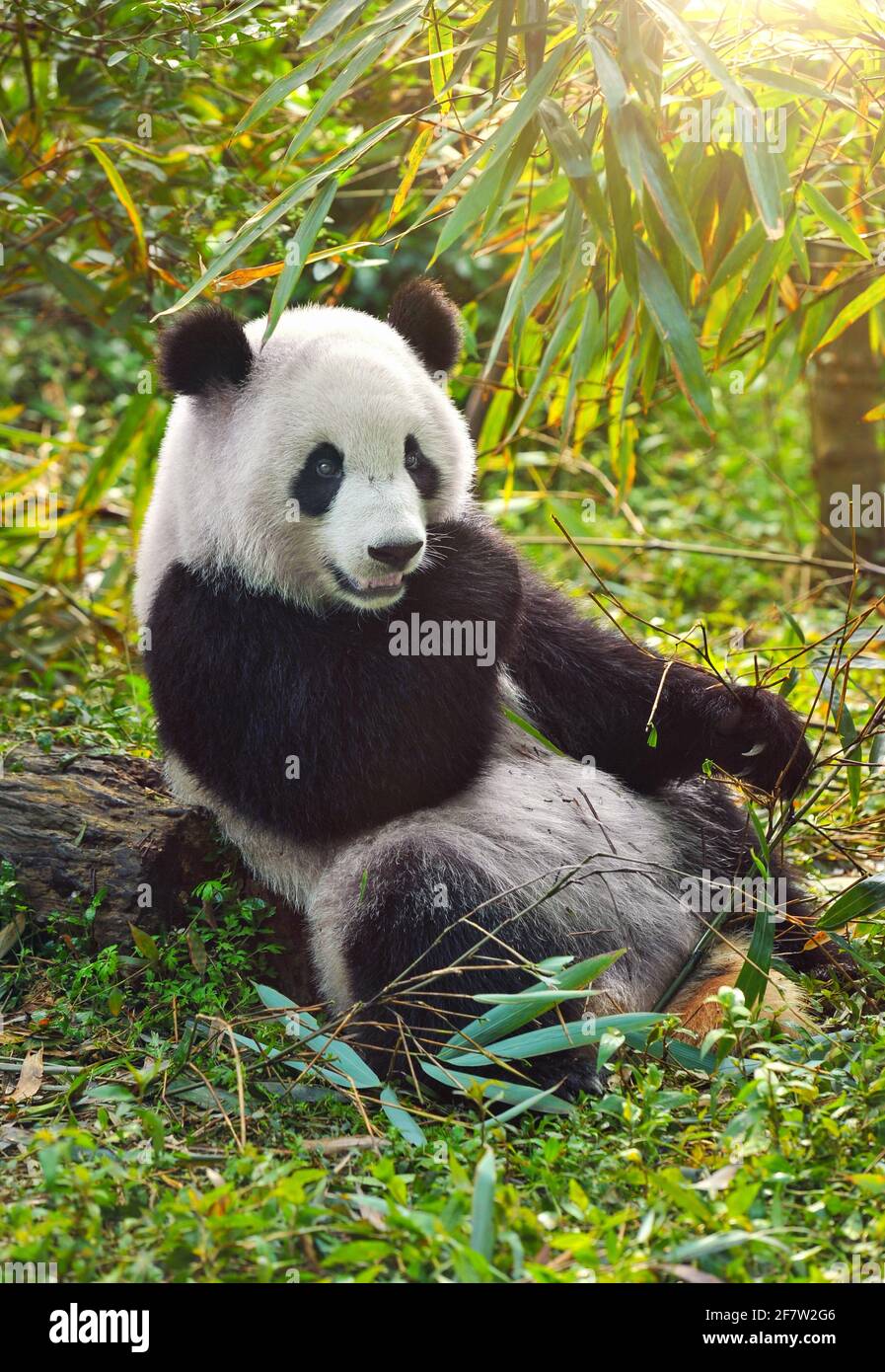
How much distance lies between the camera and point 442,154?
501 cm

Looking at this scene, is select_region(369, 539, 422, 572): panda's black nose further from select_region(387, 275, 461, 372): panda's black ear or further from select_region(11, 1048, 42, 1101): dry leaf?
select_region(11, 1048, 42, 1101): dry leaf

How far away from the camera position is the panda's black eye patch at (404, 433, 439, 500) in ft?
11.5

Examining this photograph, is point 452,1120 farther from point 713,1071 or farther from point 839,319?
point 839,319

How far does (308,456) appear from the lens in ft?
11.0

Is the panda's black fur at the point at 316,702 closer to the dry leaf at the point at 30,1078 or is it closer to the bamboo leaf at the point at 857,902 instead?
the dry leaf at the point at 30,1078

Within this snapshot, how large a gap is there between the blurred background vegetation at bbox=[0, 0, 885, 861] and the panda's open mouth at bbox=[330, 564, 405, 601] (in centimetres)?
69

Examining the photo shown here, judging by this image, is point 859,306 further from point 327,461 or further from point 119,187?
point 119,187

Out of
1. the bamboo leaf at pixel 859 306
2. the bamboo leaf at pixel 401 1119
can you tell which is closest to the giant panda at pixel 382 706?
the bamboo leaf at pixel 401 1119

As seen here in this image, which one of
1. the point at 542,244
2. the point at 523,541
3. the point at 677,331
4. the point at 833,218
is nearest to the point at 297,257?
the point at 677,331

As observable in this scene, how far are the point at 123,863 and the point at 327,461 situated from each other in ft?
4.23

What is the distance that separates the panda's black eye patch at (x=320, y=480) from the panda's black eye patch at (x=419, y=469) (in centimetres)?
22

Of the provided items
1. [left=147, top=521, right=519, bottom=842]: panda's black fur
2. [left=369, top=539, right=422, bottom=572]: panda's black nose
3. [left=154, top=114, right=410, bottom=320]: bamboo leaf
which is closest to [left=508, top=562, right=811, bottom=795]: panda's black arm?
[left=147, top=521, right=519, bottom=842]: panda's black fur
